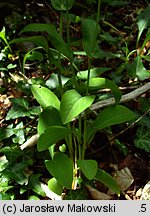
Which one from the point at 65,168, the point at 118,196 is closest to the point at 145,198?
the point at 118,196

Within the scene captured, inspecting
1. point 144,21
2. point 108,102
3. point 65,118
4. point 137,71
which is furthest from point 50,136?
point 144,21

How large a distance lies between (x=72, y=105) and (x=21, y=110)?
1.80 feet

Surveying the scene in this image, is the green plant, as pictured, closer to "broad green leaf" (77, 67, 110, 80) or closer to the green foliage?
the green foliage

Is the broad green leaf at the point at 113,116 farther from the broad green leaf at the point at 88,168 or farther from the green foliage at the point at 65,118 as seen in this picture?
the broad green leaf at the point at 88,168

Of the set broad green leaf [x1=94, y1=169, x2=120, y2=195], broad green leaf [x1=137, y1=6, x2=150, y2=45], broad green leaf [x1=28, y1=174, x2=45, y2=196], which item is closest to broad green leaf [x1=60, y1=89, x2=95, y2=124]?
broad green leaf [x1=94, y1=169, x2=120, y2=195]

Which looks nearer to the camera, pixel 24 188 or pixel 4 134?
pixel 24 188

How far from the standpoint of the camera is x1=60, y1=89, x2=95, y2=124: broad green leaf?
1.17 m

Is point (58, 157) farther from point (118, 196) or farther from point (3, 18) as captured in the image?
point (3, 18)

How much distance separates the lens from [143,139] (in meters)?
1.58

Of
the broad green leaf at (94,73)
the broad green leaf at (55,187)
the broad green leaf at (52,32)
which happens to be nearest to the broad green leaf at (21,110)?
the broad green leaf at (94,73)

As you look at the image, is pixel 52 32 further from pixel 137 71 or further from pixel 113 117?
pixel 137 71

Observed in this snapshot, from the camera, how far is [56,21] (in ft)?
7.95

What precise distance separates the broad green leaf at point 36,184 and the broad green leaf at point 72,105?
0.40m

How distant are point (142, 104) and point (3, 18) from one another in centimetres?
117
